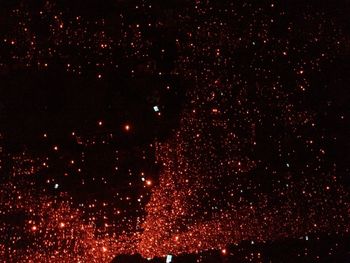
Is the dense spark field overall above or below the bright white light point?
above

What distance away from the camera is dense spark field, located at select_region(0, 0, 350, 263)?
126cm

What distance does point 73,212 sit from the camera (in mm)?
1311

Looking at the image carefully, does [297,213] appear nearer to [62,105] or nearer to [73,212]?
[73,212]

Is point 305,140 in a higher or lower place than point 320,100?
lower

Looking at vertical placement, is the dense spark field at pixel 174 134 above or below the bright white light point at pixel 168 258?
above

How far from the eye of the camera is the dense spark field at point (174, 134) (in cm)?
126

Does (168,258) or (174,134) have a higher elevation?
(174,134)

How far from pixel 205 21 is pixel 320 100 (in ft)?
1.92

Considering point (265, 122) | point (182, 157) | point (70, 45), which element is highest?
point (70, 45)

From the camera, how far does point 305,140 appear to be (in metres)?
1.33

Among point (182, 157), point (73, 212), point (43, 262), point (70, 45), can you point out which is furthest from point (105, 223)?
point (70, 45)

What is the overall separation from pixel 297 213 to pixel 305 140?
316mm

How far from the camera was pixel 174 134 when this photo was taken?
4.30 feet

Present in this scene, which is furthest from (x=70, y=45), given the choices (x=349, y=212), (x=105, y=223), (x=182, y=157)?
(x=349, y=212)
